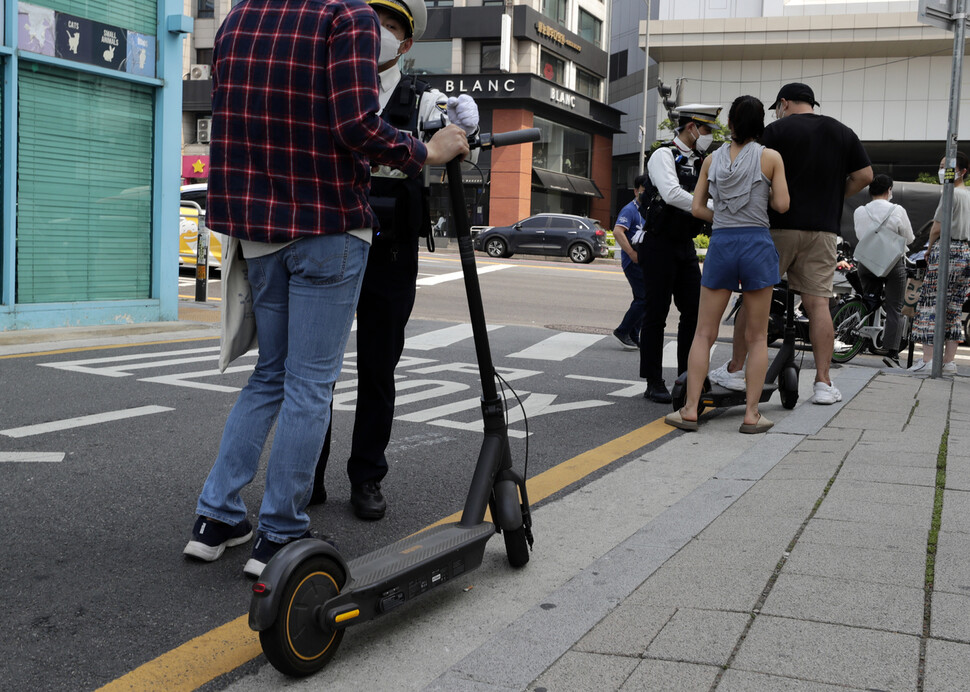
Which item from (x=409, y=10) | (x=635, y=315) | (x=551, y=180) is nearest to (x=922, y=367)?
(x=635, y=315)

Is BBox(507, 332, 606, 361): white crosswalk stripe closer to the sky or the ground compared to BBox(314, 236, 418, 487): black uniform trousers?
closer to the ground

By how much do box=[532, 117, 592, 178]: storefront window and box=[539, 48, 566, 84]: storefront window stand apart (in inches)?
81.7

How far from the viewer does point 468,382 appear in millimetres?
7336

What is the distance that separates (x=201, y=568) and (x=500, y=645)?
110cm

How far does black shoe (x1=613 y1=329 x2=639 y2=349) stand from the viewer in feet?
32.9

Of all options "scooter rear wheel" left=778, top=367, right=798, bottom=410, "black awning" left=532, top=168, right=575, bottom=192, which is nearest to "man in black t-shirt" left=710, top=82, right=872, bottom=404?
"scooter rear wheel" left=778, top=367, right=798, bottom=410

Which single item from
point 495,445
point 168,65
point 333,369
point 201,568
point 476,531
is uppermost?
point 168,65

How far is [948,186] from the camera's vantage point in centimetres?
775

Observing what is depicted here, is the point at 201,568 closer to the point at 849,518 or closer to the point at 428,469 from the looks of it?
the point at 428,469

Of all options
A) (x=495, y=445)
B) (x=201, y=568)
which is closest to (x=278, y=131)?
(x=495, y=445)

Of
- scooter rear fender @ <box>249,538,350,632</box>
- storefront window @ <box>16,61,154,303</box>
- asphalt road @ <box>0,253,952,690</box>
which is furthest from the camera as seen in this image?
storefront window @ <box>16,61,154,303</box>

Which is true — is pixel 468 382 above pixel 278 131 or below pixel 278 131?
below

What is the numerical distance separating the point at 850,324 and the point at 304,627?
874 cm

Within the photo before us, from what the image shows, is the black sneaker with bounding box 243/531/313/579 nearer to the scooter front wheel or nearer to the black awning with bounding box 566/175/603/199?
the scooter front wheel
